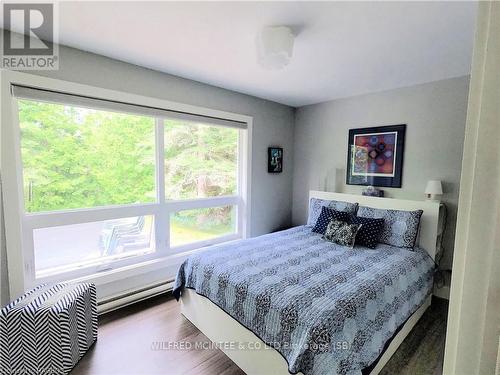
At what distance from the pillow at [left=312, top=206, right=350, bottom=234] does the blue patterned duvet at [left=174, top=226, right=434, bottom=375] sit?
1.44 feet

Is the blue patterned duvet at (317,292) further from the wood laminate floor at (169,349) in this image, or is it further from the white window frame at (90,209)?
the white window frame at (90,209)

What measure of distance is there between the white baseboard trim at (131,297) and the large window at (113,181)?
291mm

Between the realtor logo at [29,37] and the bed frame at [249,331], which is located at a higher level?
the realtor logo at [29,37]

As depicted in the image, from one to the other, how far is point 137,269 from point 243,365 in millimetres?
1414

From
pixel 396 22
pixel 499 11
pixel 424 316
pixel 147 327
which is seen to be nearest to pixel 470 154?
pixel 499 11

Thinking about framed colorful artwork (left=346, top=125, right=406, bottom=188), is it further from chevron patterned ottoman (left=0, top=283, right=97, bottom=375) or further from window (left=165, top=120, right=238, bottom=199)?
chevron patterned ottoman (left=0, top=283, right=97, bottom=375)

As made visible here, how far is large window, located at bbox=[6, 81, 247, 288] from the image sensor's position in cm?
206

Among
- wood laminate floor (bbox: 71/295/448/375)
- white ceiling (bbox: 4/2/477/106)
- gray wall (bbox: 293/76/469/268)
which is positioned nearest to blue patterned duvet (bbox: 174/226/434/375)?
wood laminate floor (bbox: 71/295/448/375)

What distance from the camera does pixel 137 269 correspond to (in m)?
2.54

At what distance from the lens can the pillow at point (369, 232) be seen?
2.49 meters

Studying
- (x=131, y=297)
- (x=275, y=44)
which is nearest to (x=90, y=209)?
(x=131, y=297)

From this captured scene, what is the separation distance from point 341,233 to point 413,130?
1454mm

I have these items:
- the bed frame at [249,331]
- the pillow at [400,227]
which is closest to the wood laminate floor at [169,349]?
the bed frame at [249,331]

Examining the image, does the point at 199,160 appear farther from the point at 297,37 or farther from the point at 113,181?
the point at 297,37
